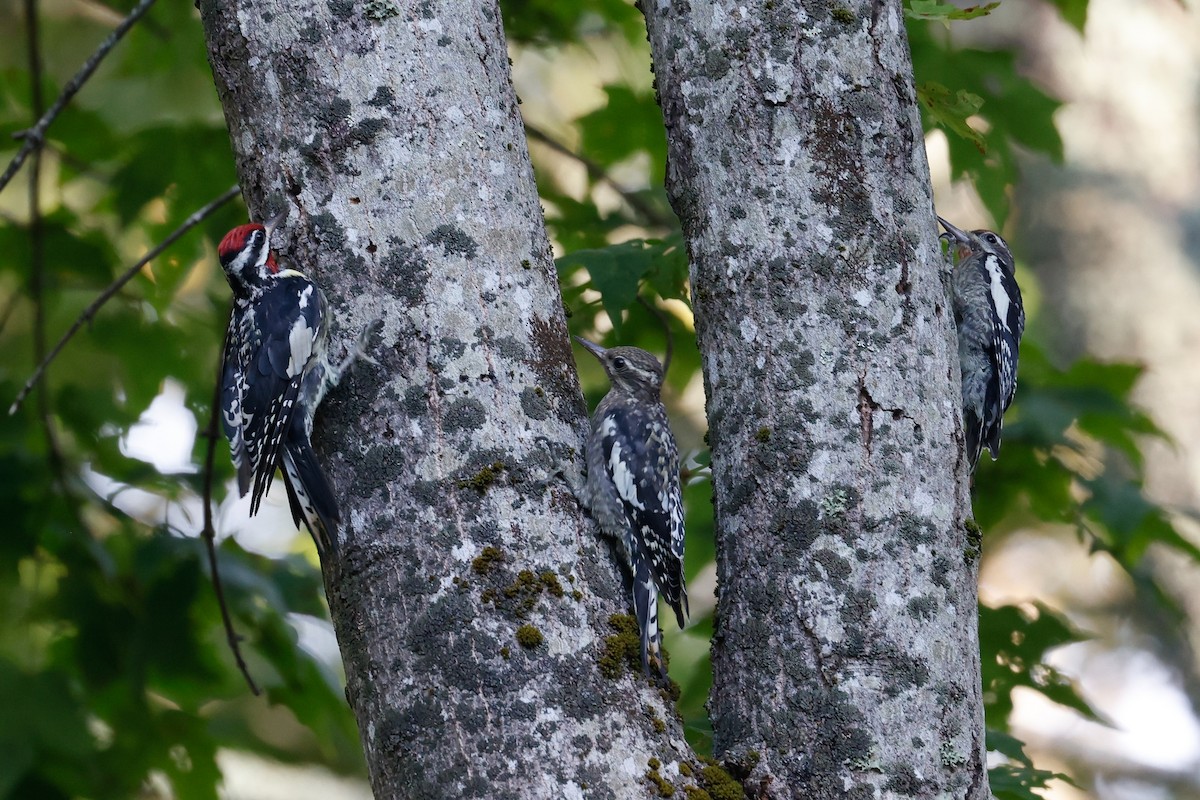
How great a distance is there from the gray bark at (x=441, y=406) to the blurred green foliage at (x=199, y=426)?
3.12 feet

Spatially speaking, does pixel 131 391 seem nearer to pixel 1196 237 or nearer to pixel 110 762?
pixel 110 762

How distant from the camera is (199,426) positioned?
4.86 metres

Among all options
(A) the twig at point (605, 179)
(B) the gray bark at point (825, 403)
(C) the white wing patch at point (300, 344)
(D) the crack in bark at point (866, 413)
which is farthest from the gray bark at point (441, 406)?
(A) the twig at point (605, 179)

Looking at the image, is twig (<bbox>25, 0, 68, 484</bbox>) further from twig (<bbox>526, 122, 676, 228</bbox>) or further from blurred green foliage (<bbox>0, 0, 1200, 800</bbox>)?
twig (<bbox>526, 122, 676, 228</bbox>)

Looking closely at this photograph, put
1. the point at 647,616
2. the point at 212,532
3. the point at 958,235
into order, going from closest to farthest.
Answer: the point at 647,616 < the point at 212,532 < the point at 958,235

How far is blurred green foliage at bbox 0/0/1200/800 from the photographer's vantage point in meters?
3.83

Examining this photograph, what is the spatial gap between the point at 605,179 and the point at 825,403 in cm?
267

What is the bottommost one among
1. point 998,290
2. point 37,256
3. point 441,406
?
point 441,406

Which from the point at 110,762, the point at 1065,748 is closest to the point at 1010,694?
the point at 110,762

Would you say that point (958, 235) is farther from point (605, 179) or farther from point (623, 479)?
point (623, 479)

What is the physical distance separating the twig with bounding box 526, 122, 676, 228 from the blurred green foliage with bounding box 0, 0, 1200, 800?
0.02 meters

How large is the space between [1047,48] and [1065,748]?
603 cm

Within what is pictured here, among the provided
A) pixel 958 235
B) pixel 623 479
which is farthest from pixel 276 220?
pixel 958 235

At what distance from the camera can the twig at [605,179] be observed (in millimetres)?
4589
